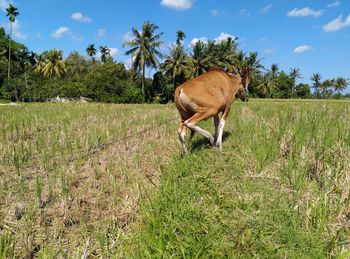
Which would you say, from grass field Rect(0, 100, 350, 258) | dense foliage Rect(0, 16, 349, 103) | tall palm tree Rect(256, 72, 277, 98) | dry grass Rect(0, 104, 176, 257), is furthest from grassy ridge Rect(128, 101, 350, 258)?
tall palm tree Rect(256, 72, 277, 98)

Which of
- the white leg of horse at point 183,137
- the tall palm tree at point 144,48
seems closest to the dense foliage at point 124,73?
the tall palm tree at point 144,48

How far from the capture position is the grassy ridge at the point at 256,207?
2.34 meters

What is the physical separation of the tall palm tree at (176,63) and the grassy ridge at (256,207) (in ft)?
165

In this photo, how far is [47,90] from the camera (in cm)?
5022

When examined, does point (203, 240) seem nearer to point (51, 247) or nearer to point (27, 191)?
point (51, 247)

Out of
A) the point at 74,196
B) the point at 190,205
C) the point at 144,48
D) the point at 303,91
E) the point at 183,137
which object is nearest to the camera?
the point at 190,205

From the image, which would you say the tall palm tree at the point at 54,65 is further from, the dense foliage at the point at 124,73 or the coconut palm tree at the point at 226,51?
the coconut palm tree at the point at 226,51

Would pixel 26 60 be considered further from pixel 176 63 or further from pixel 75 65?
pixel 176 63

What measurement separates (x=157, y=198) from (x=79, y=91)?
49.5 metres

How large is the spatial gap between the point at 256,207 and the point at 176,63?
52.8 meters

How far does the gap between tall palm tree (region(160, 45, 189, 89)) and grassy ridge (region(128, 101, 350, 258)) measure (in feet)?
165

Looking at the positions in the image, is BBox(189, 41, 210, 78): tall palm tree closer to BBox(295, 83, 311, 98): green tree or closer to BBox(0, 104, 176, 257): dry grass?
BBox(295, 83, 311, 98): green tree

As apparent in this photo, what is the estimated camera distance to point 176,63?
5416cm

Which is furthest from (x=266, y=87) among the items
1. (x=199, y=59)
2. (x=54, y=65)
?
(x=54, y=65)
